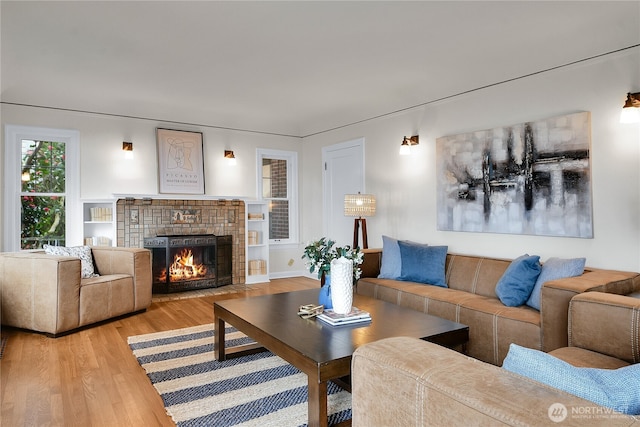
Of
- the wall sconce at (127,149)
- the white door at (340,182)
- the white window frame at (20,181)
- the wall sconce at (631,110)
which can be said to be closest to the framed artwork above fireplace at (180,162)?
the wall sconce at (127,149)

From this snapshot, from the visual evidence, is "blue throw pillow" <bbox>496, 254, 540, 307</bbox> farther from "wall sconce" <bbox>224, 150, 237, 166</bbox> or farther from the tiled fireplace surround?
"wall sconce" <bbox>224, 150, 237, 166</bbox>

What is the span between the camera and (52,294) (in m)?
3.52

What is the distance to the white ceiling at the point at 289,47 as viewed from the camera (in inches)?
110

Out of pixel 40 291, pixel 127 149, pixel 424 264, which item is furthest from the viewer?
pixel 127 149

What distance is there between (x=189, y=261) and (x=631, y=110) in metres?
5.17

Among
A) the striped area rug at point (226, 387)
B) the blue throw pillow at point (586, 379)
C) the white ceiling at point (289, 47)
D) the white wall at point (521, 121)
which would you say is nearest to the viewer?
the blue throw pillow at point (586, 379)

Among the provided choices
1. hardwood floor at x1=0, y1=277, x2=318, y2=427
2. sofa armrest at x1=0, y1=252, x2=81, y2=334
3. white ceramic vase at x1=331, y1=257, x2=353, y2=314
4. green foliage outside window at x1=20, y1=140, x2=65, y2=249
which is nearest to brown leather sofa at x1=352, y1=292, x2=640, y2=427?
white ceramic vase at x1=331, y1=257, x2=353, y2=314

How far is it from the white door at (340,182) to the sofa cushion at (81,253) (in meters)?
3.23

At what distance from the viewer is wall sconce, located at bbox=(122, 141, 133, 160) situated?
5.40 metres

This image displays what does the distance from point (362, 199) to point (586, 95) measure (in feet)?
8.02

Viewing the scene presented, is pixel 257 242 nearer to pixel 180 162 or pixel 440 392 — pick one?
pixel 180 162

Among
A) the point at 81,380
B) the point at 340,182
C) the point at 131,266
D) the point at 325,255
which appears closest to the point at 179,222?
the point at 131,266

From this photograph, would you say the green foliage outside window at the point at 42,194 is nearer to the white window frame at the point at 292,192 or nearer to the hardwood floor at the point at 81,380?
the hardwood floor at the point at 81,380

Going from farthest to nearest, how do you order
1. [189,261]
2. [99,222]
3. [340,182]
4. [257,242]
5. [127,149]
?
1. [257,242]
2. [340,182]
3. [189,261]
4. [127,149]
5. [99,222]
